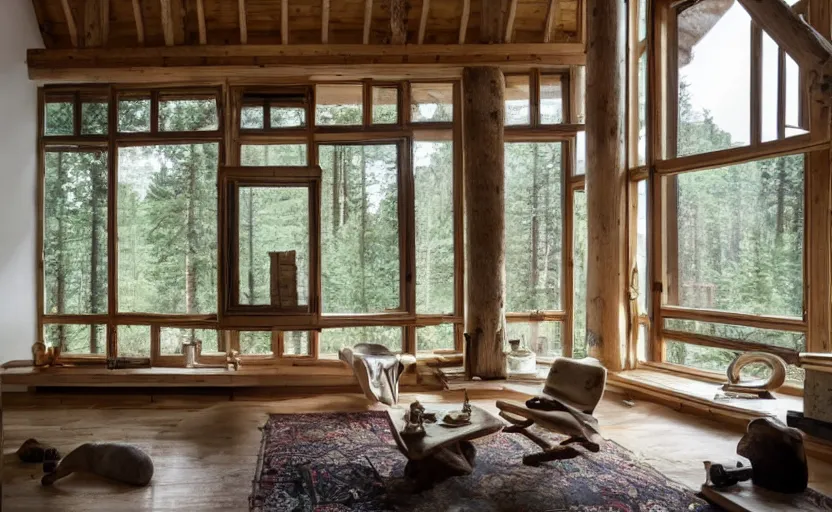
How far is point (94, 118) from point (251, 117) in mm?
1910

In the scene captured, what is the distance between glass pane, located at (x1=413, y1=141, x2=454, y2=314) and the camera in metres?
6.84

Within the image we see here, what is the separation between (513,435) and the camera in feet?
15.5

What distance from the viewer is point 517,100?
275 inches

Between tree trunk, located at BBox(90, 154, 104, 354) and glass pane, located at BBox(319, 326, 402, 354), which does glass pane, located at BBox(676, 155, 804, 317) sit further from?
tree trunk, located at BBox(90, 154, 104, 354)

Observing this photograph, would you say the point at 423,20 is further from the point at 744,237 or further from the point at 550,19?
the point at 744,237

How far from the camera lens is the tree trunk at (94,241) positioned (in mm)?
6754

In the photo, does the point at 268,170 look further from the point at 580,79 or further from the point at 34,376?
the point at 580,79

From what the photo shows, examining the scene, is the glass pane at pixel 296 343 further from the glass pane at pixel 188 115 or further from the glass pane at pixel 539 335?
the glass pane at pixel 188 115

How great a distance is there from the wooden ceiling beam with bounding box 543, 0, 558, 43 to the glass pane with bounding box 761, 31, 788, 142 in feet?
7.79

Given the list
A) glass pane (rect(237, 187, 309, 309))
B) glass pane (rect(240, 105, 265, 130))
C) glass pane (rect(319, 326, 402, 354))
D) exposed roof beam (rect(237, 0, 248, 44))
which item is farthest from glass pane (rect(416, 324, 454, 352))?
exposed roof beam (rect(237, 0, 248, 44))

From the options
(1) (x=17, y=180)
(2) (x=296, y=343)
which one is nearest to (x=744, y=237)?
(2) (x=296, y=343)

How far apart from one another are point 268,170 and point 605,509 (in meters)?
4.76

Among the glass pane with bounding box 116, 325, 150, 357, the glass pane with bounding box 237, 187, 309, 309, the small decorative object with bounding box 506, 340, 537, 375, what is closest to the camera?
the glass pane with bounding box 237, 187, 309, 309

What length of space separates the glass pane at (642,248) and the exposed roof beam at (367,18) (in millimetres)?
3609
